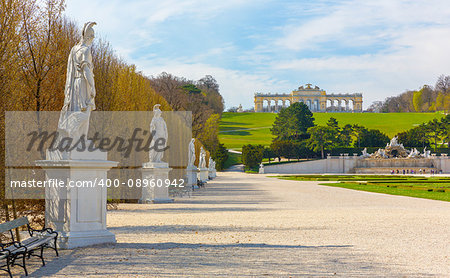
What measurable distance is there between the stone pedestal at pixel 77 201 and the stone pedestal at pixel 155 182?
9957 mm

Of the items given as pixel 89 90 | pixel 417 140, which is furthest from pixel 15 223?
pixel 417 140

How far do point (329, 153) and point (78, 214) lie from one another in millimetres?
81745

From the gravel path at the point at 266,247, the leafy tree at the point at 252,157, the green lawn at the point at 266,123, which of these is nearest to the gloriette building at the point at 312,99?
the green lawn at the point at 266,123

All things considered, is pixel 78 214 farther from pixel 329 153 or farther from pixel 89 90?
pixel 329 153

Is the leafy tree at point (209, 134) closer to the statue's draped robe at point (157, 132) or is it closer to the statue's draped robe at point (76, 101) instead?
the statue's draped robe at point (157, 132)

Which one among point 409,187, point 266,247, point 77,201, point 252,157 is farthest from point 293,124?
point 77,201

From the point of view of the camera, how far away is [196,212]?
15.3m

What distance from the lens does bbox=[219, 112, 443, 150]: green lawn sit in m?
111

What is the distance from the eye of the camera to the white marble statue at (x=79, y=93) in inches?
340

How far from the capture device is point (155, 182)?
1898 cm

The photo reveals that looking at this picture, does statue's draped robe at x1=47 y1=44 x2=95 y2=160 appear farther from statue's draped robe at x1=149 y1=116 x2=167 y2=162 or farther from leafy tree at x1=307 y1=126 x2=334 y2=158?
leafy tree at x1=307 y1=126 x2=334 y2=158

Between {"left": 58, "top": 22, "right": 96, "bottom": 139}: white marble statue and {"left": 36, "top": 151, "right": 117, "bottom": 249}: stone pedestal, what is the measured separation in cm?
56

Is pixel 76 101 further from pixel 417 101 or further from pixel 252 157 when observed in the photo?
pixel 417 101

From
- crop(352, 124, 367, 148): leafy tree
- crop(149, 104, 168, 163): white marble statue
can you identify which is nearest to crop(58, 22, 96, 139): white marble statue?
crop(149, 104, 168, 163): white marble statue
